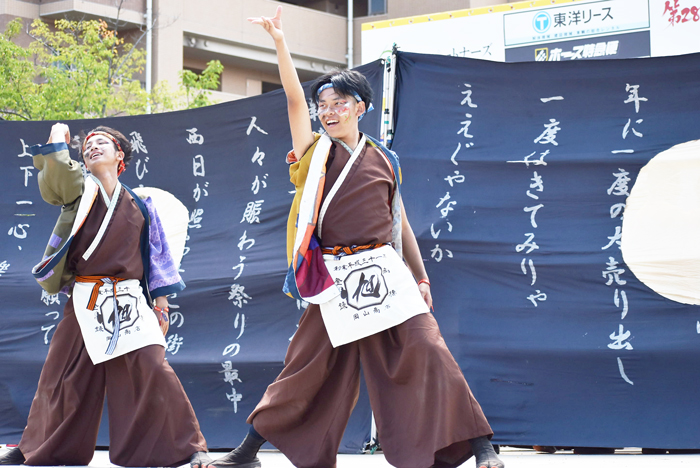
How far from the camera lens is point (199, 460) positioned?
3191 millimetres

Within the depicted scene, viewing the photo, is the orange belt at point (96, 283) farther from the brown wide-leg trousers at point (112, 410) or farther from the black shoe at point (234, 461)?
the black shoe at point (234, 461)

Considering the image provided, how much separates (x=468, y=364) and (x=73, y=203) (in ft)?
6.78

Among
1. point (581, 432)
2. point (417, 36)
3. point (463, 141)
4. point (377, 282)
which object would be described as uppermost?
point (417, 36)

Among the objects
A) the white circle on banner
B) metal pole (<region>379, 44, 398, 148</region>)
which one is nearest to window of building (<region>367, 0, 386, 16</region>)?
metal pole (<region>379, 44, 398, 148</region>)

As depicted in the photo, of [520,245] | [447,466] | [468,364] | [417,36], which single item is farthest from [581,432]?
[417,36]

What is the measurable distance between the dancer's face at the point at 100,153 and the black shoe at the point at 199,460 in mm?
1404

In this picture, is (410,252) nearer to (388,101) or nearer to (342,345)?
(342,345)

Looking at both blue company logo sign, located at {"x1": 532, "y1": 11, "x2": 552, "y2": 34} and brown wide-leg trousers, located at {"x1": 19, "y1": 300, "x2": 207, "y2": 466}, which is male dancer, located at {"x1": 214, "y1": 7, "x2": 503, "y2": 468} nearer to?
brown wide-leg trousers, located at {"x1": 19, "y1": 300, "x2": 207, "y2": 466}

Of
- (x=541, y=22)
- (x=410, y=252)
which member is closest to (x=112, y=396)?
(x=410, y=252)

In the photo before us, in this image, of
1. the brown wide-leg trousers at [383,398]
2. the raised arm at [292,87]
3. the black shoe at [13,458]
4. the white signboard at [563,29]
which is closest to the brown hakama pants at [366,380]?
the brown wide-leg trousers at [383,398]

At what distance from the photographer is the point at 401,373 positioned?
2859 mm

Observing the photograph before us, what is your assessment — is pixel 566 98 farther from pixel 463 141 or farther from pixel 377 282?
pixel 377 282

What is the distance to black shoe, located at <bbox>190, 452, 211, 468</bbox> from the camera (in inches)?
123

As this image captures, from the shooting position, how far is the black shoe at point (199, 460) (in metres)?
3.13
